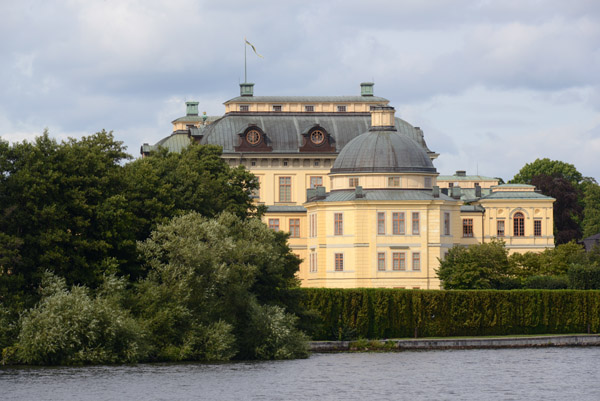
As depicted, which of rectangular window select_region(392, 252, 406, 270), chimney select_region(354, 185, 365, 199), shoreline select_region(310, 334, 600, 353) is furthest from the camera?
rectangular window select_region(392, 252, 406, 270)

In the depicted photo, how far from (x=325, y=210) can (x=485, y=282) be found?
1553 centimetres

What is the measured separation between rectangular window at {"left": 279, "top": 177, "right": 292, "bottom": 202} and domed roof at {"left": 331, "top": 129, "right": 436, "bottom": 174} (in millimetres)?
10435

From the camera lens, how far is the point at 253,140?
114m

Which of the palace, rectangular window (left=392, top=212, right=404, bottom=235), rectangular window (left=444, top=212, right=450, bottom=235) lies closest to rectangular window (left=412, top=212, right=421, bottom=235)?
the palace

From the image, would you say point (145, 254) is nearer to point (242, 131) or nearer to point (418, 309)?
point (418, 309)

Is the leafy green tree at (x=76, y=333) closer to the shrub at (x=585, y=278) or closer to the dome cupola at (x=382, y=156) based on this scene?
the shrub at (x=585, y=278)

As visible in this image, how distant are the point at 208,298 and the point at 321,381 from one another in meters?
9.37

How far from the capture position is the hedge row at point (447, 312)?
254 feet

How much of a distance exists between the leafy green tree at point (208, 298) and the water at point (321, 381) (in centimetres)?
151

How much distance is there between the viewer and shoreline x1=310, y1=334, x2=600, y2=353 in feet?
245

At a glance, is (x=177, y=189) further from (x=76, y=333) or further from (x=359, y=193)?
(x=359, y=193)

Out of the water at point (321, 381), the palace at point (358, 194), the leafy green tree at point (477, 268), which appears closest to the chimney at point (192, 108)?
the palace at point (358, 194)

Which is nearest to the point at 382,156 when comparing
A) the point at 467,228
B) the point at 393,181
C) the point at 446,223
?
the point at 393,181

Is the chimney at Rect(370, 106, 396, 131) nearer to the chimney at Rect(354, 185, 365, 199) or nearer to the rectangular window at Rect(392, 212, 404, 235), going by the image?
the chimney at Rect(354, 185, 365, 199)
